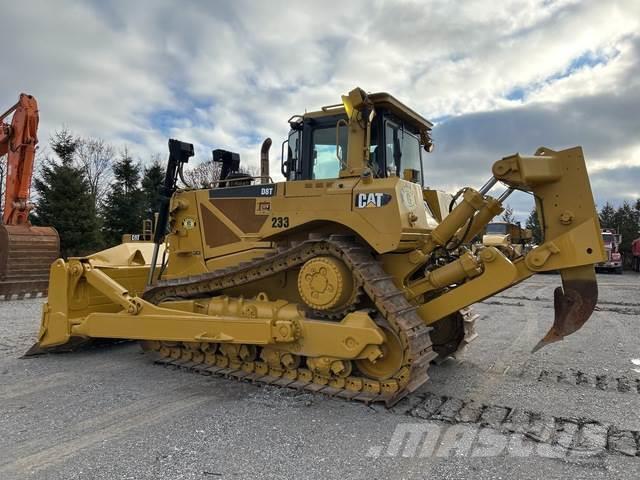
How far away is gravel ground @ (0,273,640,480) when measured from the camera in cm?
337

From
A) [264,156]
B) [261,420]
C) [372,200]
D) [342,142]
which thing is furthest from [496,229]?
[261,420]

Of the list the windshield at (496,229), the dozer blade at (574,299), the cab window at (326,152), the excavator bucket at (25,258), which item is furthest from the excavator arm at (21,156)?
the windshield at (496,229)

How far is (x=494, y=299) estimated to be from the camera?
13758 millimetres

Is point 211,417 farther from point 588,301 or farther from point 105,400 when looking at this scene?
point 588,301

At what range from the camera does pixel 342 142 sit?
538 centimetres

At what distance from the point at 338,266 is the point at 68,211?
21.9m

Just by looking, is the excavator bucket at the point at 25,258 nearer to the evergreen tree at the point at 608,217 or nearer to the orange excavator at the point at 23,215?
the orange excavator at the point at 23,215

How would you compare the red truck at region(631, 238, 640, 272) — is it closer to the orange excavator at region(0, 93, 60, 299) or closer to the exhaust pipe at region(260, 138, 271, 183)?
the exhaust pipe at region(260, 138, 271, 183)

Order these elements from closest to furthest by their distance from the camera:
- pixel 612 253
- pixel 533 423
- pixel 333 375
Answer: pixel 533 423
pixel 333 375
pixel 612 253

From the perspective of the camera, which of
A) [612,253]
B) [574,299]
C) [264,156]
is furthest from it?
[612,253]

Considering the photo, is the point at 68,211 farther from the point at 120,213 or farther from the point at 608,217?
the point at 608,217

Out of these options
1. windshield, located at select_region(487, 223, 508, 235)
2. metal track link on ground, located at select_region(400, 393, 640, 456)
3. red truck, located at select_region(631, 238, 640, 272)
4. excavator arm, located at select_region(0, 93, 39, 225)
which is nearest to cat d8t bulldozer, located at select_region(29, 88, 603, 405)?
metal track link on ground, located at select_region(400, 393, 640, 456)

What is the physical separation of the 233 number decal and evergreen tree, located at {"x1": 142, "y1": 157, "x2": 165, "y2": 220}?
23.5 m

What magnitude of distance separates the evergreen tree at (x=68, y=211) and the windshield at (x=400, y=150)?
2091 cm
